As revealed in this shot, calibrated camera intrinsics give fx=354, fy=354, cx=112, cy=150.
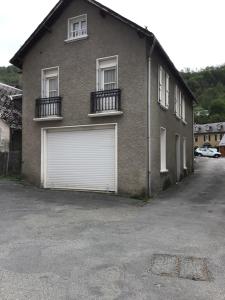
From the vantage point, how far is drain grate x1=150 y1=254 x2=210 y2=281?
→ 5.83 m

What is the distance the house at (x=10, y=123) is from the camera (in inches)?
857

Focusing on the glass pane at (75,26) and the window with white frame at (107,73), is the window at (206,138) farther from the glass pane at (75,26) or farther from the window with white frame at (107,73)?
the window with white frame at (107,73)

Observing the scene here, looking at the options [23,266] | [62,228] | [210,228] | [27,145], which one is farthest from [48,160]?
[23,266]

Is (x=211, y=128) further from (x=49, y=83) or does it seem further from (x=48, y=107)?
(x=48, y=107)

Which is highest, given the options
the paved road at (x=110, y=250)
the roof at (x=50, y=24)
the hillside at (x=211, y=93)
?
the hillside at (x=211, y=93)

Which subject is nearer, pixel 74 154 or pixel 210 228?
pixel 210 228

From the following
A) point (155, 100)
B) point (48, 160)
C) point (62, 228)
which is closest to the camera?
point (62, 228)

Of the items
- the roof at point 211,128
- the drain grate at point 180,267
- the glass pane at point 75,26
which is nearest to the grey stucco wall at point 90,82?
the glass pane at point 75,26

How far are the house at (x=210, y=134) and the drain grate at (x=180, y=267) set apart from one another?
2999 inches

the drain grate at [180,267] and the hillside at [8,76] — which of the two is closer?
the drain grate at [180,267]

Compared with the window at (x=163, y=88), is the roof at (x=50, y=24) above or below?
above

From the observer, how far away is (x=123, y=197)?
554 inches

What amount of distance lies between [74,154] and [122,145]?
266 centimetres

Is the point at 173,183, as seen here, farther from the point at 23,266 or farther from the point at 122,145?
the point at 23,266
